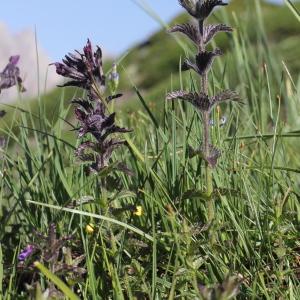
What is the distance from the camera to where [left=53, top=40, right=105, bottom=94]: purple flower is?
1.88m

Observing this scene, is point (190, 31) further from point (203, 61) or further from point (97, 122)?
point (97, 122)

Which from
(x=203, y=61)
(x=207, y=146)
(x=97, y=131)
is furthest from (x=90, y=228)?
(x=203, y=61)

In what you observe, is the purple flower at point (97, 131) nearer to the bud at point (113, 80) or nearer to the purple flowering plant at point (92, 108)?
the purple flowering plant at point (92, 108)

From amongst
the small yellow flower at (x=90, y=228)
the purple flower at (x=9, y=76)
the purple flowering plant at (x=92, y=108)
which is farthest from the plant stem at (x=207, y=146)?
the purple flower at (x=9, y=76)

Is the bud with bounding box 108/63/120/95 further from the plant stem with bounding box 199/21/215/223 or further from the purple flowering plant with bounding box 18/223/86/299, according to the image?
the purple flowering plant with bounding box 18/223/86/299

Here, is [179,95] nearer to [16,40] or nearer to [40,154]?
[40,154]

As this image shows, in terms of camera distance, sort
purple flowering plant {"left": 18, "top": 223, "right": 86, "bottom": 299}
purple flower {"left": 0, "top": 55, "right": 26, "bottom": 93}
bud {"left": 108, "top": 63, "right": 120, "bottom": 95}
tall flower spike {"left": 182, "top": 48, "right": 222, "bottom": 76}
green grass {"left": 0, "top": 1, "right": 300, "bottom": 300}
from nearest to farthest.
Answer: purple flowering plant {"left": 18, "top": 223, "right": 86, "bottom": 299}
green grass {"left": 0, "top": 1, "right": 300, "bottom": 300}
tall flower spike {"left": 182, "top": 48, "right": 222, "bottom": 76}
bud {"left": 108, "top": 63, "right": 120, "bottom": 95}
purple flower {"left": 0, "top": 55, "right": 26, "bottom": 93}

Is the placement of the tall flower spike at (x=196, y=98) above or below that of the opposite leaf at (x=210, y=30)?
below

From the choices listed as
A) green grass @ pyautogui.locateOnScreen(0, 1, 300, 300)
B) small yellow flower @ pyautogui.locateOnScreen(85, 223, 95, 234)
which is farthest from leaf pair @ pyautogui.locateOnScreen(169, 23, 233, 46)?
small yellow flower @ pyautogui.locateOnScreen(85, 223, 95, 234)

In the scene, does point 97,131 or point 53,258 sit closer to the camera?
point 53,258

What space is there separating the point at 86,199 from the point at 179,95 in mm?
388

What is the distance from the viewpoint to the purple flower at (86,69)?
1.88 meters

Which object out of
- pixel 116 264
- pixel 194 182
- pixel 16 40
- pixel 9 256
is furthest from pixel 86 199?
pixel 16 40

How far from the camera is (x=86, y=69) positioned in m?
1.89
